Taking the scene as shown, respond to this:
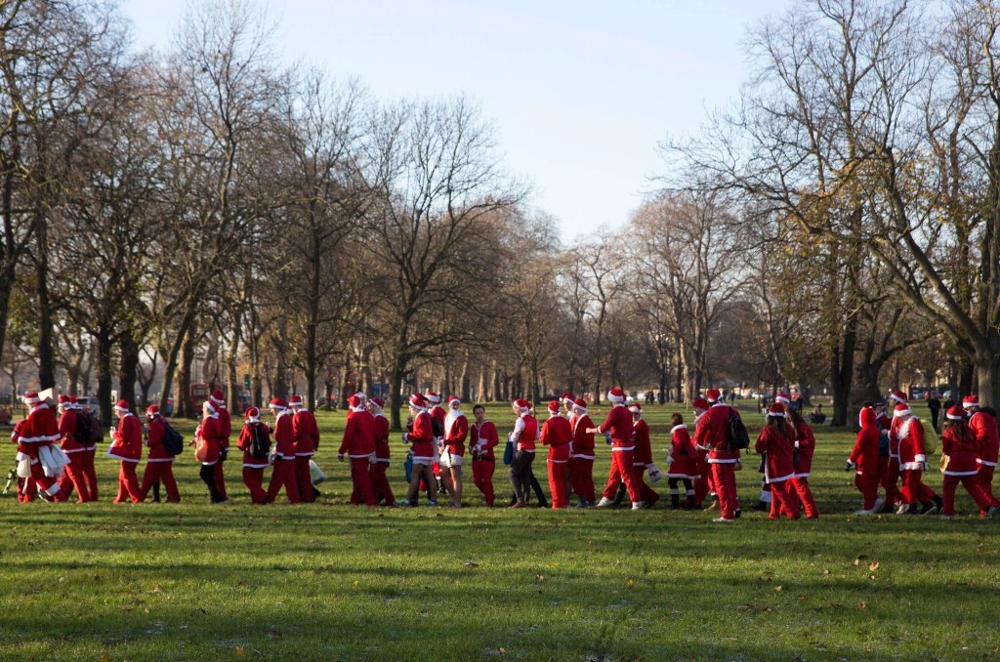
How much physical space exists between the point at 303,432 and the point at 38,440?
13.1 feet

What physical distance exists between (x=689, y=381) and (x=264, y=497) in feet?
207

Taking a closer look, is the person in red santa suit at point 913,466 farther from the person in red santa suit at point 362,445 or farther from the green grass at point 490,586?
the person in red santa suit at point 362,445

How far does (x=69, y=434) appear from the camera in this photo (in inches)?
722

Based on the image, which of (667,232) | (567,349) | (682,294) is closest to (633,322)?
(567,349)

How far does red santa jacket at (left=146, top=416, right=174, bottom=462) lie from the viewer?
1789 centimetres

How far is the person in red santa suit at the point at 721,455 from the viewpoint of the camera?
15.9m

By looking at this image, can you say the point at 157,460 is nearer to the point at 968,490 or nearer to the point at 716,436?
the point at 716,436

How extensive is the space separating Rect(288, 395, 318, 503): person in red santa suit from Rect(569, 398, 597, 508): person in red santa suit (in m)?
4.10

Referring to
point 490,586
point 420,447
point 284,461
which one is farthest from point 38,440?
point 490,586

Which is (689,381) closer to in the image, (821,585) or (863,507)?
(863,507)

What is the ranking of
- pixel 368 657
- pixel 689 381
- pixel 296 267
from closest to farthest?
1. pixel 368 657
2. pixel 296 267
3. pixel 689 381

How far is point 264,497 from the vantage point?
722 inches

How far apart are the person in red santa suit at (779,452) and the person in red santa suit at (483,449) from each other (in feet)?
13.9

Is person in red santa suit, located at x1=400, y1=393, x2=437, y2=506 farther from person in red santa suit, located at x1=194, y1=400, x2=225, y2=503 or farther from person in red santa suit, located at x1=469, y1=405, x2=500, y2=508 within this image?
person in red santa suit, located at x1=194, y1=400, x2=225, y2=503
